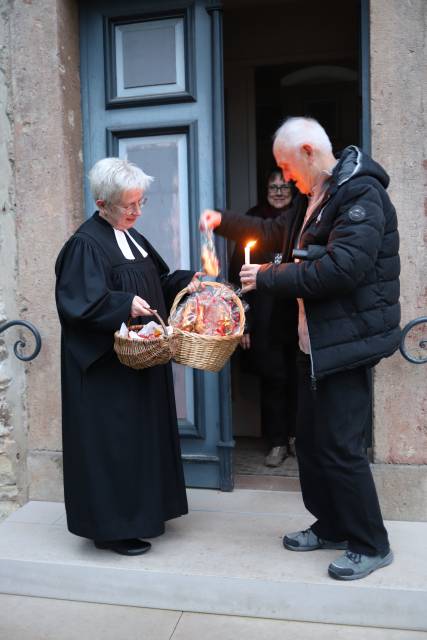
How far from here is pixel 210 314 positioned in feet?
10.7

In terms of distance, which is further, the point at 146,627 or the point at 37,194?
the point at 37,194

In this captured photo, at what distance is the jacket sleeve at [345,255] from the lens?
113 inches

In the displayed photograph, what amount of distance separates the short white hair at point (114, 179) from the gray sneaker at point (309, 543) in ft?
5.86

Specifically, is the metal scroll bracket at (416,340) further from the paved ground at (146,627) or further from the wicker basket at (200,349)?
the paved ground at (146,627)

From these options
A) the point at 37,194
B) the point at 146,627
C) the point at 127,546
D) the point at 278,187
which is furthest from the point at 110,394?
the point at 278,187

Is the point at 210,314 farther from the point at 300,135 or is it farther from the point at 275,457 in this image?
the point at 275,457

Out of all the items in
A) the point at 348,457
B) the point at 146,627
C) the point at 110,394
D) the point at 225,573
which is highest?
the point at 110,394

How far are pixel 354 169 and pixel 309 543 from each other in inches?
68.3

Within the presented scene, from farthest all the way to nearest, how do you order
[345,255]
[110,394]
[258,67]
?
[258,67], [110,394], [345,255]

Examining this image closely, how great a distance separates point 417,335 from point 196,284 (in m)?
1.18

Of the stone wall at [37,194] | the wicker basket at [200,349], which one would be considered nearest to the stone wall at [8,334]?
the stone wall at [37,194]

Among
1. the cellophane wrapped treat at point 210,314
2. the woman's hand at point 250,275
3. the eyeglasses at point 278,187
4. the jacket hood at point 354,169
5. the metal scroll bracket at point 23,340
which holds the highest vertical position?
the eyeglasses at point 278,187

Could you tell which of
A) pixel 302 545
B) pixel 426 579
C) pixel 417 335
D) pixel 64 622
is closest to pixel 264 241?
pixel 417 335

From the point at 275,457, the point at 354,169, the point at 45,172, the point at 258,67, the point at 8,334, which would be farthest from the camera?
the point at 258,67
